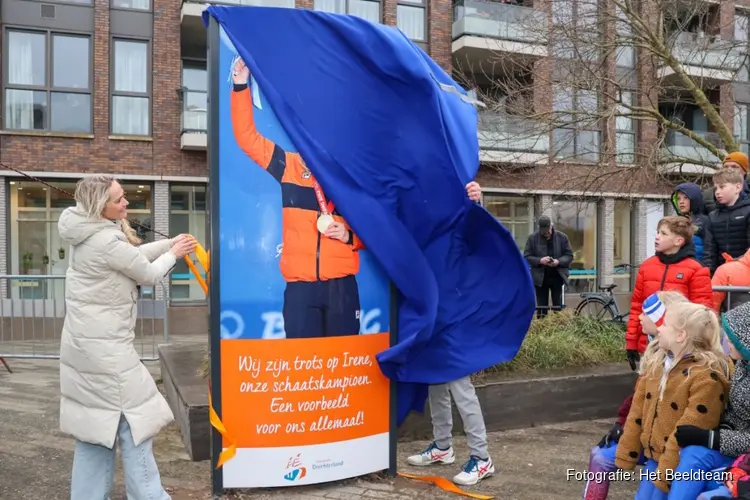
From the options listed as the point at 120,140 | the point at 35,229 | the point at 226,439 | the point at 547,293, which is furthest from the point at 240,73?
the point at 35,229

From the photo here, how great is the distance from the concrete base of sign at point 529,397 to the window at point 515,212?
14.1 m

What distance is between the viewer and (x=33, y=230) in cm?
1652

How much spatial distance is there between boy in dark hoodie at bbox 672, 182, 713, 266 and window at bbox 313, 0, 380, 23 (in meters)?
13.4

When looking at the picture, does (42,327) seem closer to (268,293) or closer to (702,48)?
(268,293)

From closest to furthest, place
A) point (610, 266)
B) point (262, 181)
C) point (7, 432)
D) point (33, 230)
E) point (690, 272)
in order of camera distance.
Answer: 1. point (262, 181)
2. point (690, 272)
3. point (7, 432)
4. point (33, 230)
5. point (610, 266)

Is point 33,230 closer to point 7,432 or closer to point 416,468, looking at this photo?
point 7,432

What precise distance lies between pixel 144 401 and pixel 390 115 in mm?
2220

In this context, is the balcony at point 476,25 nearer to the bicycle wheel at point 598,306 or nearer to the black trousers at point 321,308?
the bicycle wheel at point 598,306

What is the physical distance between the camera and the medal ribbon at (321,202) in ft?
13.2

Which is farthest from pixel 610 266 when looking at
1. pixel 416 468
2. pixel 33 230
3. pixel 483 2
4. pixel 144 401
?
pixel 144 401

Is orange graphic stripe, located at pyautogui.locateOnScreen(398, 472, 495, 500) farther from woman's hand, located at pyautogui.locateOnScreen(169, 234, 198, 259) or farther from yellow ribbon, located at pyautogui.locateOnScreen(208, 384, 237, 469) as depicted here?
woman's hand, located at pyautogui.locateOnScreen(169, 234, 198, 259)

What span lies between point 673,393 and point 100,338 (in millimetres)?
2922

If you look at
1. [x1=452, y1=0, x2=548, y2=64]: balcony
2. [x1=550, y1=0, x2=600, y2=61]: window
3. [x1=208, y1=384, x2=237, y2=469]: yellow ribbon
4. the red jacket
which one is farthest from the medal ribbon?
[x1=452, y1=0, x2=548, y2=64]: balcony

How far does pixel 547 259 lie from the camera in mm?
9211
